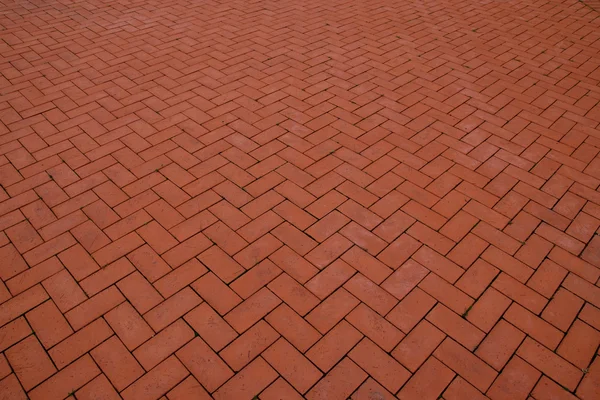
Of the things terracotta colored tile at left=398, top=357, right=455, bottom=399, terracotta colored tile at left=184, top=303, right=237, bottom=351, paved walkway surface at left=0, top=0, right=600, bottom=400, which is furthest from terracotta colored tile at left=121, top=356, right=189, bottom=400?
terracotta colored tile at left=398, top=357, right=455, bottom=399

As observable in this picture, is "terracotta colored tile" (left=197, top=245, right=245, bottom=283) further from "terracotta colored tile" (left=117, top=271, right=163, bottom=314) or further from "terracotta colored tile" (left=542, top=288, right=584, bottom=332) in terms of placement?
"terracotta colored tile" (left=542, top=288, right=584, bottom=332)

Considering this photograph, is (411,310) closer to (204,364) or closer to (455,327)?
(455,327)

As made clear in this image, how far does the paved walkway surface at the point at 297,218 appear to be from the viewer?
2.23m

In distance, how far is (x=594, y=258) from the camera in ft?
9.19

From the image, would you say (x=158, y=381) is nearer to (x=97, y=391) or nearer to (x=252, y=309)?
(x=97, y=391)

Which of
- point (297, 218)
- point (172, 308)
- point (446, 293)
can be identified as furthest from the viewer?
point (297, 218)

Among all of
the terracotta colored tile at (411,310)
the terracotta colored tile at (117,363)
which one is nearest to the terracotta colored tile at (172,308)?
the terracotta colored tile at (117,363)

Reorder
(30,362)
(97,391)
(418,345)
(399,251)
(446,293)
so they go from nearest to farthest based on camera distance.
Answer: (97,391), (30,362), (418,345), (446,293), (399,251)

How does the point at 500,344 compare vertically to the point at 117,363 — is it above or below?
above

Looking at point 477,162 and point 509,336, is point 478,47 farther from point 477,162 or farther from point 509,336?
point 509,336

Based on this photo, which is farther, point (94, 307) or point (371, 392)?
point (94, 307)

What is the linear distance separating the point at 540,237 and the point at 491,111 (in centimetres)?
167

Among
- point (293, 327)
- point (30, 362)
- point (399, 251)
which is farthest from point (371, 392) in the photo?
point (30, 362)

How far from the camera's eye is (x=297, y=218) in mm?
3008
